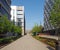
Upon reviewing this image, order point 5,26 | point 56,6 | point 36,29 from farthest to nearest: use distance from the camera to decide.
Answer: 1. point 36,29
2. point 5,26
3. point 56,6

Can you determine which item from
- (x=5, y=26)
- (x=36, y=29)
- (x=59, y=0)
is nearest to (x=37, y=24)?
(x=36, y=29)

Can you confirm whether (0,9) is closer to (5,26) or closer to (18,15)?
(5,26)

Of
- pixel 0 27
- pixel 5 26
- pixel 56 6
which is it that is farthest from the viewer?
pixel 5 26

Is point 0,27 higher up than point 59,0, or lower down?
lower down

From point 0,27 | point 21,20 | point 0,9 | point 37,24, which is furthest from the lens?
point 21,20

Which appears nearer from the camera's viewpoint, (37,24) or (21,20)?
(37,24)

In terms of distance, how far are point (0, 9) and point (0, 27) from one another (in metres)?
20.4

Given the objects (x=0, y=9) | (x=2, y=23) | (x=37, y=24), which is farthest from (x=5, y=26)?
(x=37, y=24)

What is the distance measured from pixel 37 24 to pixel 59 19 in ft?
347

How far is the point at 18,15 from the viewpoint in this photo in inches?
6481

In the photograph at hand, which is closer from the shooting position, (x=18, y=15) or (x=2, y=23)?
(x=2, y=23)

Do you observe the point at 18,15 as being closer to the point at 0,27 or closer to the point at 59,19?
the point at 0,27

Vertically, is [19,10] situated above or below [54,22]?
above

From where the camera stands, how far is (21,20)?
540 ft
